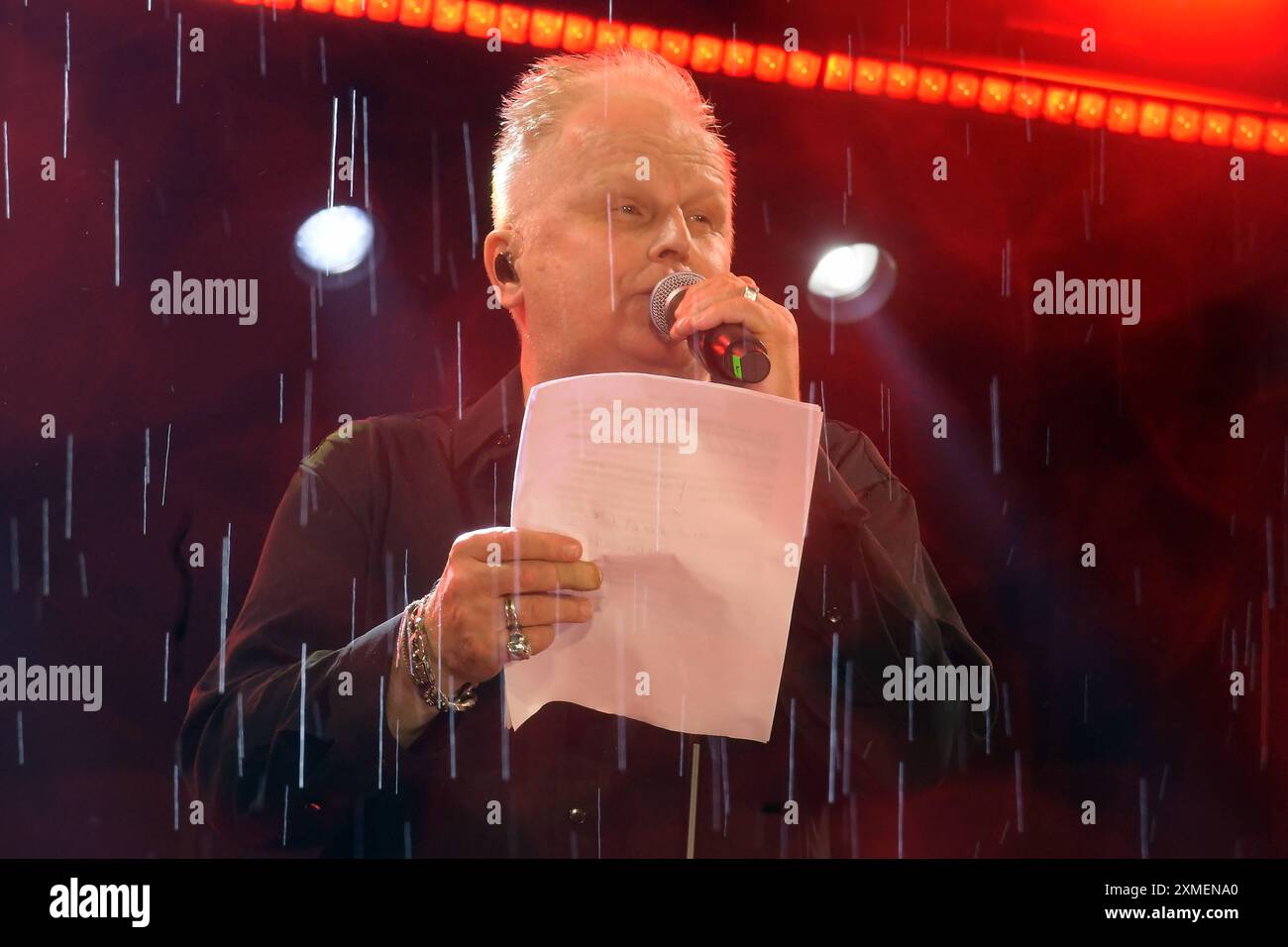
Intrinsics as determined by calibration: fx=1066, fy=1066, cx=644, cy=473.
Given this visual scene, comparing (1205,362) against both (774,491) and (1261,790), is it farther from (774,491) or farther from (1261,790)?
(774,491)

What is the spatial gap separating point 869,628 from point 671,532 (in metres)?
0.43

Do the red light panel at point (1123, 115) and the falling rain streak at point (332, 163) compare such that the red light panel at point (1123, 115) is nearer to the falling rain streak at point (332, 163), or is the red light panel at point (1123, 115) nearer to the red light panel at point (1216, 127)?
the red light panel at point (1216, 127)

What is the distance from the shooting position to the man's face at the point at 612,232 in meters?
1.69

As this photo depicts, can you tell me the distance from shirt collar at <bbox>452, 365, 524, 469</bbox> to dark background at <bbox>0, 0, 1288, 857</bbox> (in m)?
0.05

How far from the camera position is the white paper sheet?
124 centimetres

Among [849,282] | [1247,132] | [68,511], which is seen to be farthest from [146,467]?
[1247,132]

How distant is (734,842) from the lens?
5.65ft

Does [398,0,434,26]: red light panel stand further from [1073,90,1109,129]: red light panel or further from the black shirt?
[1073,90,1109,129]: red light panel

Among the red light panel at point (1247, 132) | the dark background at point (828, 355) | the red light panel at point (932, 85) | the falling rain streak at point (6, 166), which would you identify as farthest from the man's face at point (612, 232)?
the red light panel at point (1247, 132)

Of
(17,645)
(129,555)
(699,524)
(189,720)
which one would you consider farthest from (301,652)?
(699,524)

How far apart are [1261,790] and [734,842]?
39.5 inches

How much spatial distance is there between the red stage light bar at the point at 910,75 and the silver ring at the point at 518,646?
1.13m

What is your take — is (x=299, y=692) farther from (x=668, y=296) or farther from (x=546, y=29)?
(x=546, y=29)

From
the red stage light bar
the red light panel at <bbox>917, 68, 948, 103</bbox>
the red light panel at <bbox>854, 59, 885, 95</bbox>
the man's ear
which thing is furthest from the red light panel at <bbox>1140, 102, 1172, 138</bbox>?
the man's ear
